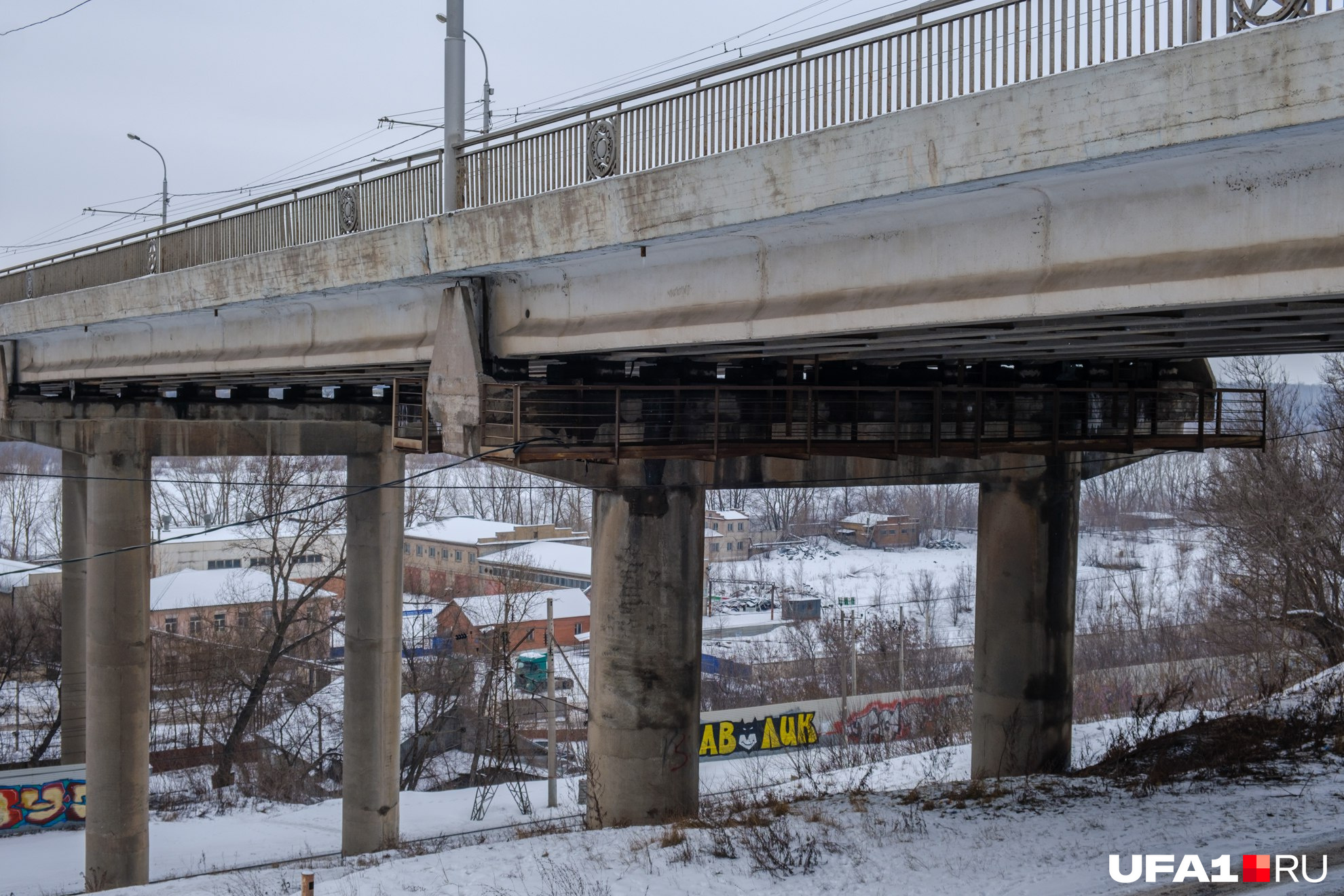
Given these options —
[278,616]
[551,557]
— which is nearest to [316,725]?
[278,616]

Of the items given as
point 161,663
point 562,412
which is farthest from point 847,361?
point 161,663

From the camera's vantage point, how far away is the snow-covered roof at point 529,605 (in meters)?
48.2

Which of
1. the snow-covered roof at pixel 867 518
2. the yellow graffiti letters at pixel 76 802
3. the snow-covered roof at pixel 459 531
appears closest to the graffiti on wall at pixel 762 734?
the yellow graffiti letters at pixel 76 802

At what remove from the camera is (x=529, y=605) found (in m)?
48.4

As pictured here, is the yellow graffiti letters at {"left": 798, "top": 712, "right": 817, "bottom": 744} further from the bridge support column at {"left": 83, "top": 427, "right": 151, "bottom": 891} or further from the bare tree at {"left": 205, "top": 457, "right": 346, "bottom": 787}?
the bridge support column at {"left": 83, "top": 427, "right": 151, "bottom": 891}

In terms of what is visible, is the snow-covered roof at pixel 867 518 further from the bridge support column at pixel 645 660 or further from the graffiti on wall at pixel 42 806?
the bridge support column at pixel 645 660

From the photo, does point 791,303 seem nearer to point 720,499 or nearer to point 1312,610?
point 1312,610

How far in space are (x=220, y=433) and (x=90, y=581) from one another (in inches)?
143

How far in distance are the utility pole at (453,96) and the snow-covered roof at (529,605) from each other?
35824 mm

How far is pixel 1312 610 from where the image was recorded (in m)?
28.0

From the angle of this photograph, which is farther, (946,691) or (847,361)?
(946,691)

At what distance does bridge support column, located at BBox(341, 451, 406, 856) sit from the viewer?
2300 cm

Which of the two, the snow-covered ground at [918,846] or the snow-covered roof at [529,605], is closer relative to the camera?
the snow-covered ground at [918,846]
